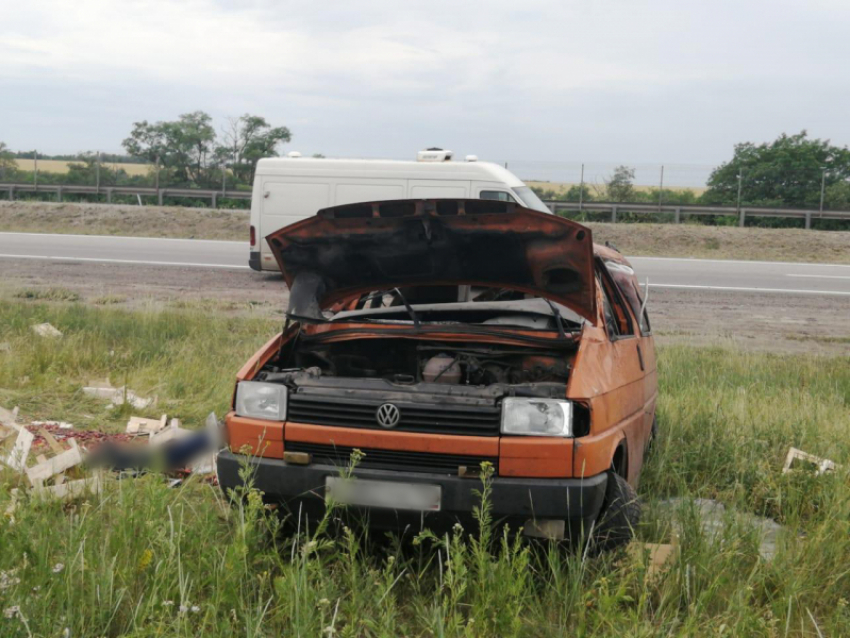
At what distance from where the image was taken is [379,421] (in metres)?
4.04

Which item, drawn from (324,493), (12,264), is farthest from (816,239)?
(324,493)

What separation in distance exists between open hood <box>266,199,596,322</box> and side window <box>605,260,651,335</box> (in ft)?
3.73

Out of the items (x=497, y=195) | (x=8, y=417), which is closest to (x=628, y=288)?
(x=8, y=417)

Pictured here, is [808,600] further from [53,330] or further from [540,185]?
[540,185]

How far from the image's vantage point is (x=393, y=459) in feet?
13.2

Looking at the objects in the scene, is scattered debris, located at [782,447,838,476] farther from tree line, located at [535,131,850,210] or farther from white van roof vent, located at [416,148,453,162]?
tree line, located at [535,131,850,210]

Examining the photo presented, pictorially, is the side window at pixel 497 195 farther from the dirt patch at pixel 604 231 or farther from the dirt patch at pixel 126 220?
the dirt patch at pixel 126 220

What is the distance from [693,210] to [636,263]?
7014 millimetres

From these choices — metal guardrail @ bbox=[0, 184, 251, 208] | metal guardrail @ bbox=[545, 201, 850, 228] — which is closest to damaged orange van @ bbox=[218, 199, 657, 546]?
metal guardrail @ bbox=[545, 201, 850, 228]

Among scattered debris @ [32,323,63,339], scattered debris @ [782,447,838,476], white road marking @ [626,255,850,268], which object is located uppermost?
white road marking @ [626,255,850,268]

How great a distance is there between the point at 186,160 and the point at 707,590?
3026 cm

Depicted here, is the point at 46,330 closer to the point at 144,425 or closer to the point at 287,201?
the point at 144,425

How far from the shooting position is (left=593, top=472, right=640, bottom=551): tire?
4.14 meters

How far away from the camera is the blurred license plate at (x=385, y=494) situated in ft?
12.8
